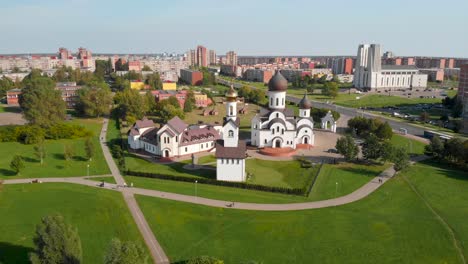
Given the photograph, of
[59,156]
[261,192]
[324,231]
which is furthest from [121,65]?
[324,231]

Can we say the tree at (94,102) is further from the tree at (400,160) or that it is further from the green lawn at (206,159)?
the tree at (400,160)

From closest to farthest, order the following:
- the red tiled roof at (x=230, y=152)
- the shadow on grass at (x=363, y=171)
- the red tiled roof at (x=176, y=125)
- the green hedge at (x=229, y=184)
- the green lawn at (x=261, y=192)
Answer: the green lawn at (x=261, y=192) → the green hedge at (x=229, y=184) → the red tiled roof at (x=230, y=152) → the shadow on grass at (x=363, y=171) → the red tiled roof at (x=176, y=125)

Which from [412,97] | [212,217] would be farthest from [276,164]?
[412,97]

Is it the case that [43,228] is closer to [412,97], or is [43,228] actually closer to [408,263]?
[408,263]

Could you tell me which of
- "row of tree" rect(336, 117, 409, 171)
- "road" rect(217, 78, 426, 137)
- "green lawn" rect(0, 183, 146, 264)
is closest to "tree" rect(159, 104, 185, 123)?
"green lawn" rect(0, 183, 146, 264)

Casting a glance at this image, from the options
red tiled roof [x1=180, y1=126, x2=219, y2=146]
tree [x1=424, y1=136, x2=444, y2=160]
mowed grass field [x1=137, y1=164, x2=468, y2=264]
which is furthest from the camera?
red tiled roof [x1=180, y1=126, x2=219, y2=146]

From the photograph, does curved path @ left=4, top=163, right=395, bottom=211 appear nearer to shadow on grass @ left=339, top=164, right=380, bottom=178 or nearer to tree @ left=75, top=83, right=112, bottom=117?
shadow on grass @ left=339, top=164, right=380, bottom=178

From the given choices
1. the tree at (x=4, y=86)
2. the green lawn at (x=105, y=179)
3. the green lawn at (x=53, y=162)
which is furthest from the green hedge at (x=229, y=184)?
the tree at (x=4, y=86)
